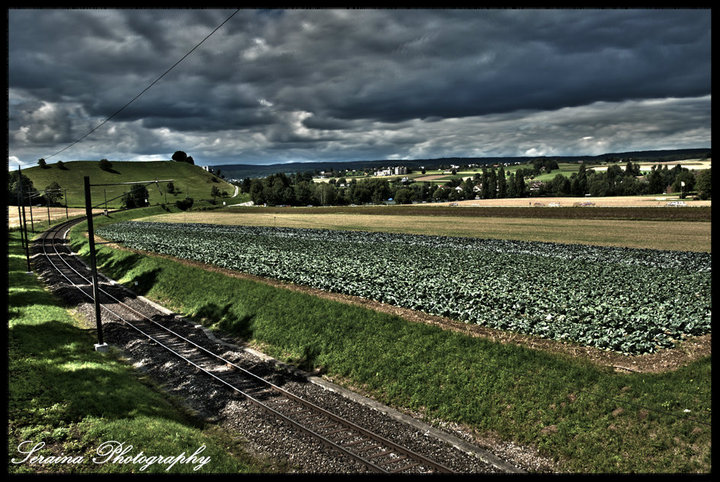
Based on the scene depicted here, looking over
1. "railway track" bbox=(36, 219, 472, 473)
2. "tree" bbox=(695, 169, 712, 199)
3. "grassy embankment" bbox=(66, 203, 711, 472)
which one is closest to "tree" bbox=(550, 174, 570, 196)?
"tree" bbox=(695, 169, 712, 199)

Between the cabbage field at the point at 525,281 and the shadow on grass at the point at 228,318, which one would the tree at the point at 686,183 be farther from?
the shadow on grass at the point at 228,318

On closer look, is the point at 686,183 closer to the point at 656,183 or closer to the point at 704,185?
the point at 704,185

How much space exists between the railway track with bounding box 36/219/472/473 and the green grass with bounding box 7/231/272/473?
2.45 meters

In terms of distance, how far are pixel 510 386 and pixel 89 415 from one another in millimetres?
15293

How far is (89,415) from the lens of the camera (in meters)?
14.1

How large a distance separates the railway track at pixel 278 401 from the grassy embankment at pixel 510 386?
2.76 meters

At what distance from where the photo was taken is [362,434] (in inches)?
613

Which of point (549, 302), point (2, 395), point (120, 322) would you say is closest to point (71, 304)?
point (120, 322)

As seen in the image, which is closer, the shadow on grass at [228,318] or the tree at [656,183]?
the shadow on grass at [228,318]

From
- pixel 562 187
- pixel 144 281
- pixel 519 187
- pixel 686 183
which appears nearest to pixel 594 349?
pixel 144 281

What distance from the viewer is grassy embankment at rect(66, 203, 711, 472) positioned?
13.1 m

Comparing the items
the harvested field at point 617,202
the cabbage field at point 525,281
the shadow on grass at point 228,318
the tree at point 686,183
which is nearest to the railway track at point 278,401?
the shadow on grass at point 228,318

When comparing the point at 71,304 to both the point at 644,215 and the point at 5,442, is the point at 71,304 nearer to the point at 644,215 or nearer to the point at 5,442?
the point at 5,442

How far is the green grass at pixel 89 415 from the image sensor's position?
39.3 ft
